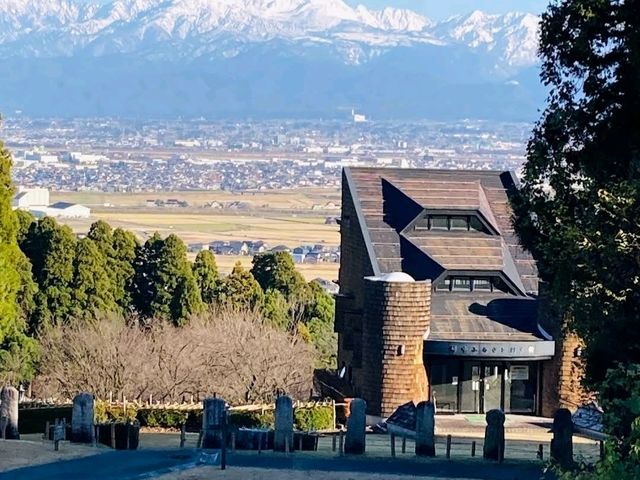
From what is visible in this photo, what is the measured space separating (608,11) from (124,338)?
1870 cm

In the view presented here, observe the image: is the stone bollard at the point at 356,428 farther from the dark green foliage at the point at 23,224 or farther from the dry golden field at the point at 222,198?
the dry golden field at the point at 222,198

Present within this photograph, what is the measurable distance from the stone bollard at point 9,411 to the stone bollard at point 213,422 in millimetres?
2912

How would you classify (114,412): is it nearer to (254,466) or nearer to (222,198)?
(254,466)

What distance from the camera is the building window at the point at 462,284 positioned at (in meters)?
31.1

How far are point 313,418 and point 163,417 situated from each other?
8.95 feet

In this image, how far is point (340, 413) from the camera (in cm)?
2845

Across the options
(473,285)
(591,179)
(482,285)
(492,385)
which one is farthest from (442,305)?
(591,179)

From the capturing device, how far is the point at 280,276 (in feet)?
155

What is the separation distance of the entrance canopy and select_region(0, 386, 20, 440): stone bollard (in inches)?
402

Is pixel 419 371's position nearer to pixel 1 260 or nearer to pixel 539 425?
pixel 539 425

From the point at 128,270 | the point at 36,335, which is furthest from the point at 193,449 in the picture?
the point at 128,270

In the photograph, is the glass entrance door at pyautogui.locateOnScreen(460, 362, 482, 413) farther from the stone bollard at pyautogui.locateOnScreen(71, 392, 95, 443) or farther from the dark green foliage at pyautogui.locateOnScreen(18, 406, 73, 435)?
the stone bollard at pyautogui.locateOnScreen(71, 392, 95, 443)

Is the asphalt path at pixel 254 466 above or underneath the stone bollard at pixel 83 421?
underneath

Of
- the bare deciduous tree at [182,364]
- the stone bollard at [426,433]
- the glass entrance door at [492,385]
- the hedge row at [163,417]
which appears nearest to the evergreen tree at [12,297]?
the bare deciduous tree at [182,364]
